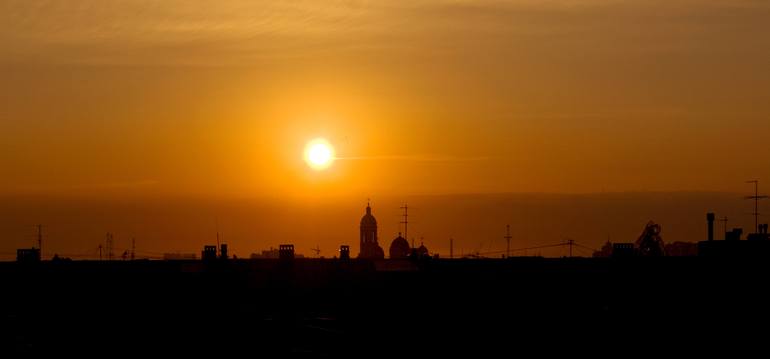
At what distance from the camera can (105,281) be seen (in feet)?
387

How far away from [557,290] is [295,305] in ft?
A: 61.7

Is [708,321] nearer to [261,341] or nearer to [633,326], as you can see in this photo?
[633,326]

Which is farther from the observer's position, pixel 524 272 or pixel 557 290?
pixel 524 272

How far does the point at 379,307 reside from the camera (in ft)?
282

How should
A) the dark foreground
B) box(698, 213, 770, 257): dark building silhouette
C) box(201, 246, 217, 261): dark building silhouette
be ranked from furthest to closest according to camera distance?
box(201, 246, 217, 261): dark building silhouette < box(698, 213, 770, 257): dark building silhouette < the dark foreground

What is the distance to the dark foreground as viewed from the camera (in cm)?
5988

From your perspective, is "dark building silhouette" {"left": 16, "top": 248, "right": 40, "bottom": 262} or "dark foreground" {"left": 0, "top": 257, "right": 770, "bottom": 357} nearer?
"dark foreground" {"left": 0, "top": 257, "right": 770, "bottom": 357}

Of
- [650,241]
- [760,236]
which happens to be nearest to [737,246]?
[760,236]

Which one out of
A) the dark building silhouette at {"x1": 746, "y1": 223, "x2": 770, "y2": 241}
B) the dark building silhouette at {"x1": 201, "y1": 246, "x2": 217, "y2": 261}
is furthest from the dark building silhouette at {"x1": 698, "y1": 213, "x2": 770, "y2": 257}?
the dark building silhouette at {"x1": 201, "y1": 246, "x2": 217, "y2": 261}

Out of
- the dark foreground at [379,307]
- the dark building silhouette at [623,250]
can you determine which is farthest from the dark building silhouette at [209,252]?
the dark building silhouette at [623,250]

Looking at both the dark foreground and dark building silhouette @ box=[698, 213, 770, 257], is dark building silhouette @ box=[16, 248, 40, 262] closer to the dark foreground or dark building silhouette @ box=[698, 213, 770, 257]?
the dark foreground

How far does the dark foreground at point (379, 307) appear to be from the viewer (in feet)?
196

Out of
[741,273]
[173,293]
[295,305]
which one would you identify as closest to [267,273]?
[173,293]

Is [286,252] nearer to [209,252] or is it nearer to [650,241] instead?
[209,252]
